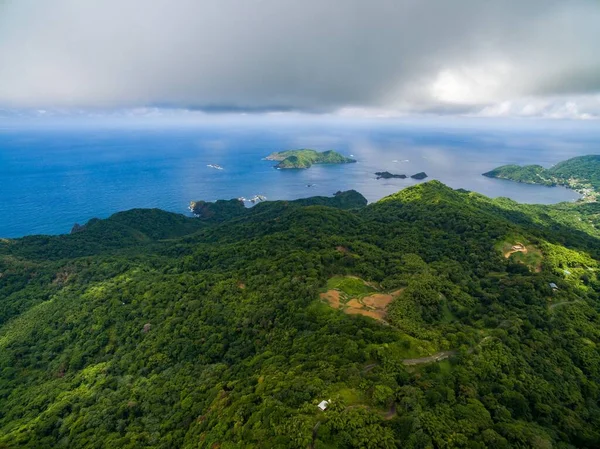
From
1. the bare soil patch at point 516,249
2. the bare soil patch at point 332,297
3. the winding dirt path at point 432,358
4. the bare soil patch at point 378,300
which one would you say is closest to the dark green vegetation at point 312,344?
the winding dirt path at point 432,358

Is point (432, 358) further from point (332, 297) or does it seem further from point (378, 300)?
point (332, 297)

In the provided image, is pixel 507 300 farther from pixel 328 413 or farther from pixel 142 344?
pixel 142 344

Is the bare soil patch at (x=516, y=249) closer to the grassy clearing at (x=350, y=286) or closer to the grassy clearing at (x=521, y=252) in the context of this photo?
the grassy clearing at (x=521, y=252)

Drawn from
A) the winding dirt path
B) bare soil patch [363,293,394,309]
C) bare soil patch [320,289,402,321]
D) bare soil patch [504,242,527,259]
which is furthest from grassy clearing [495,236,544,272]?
the winding dirt path

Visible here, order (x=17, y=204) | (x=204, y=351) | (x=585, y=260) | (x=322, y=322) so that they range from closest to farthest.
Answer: (x=322, y=322) < (x=204, y=351) < (x=585, y=260) < (x=17, y=204)

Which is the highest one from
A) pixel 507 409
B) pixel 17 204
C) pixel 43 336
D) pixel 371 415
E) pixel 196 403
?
pixel 371 415

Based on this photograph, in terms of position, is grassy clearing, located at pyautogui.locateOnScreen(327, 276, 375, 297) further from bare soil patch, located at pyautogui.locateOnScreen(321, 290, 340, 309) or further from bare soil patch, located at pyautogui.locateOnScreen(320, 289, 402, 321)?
bare soil patch, located at pyautogui.locateOnScreen(321, 290, 340, 309)

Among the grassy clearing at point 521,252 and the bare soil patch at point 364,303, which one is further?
the grassy clearing at point 521,252

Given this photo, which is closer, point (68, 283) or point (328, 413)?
point (328, 413)

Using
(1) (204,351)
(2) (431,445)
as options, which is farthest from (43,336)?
(2) (431,445)
